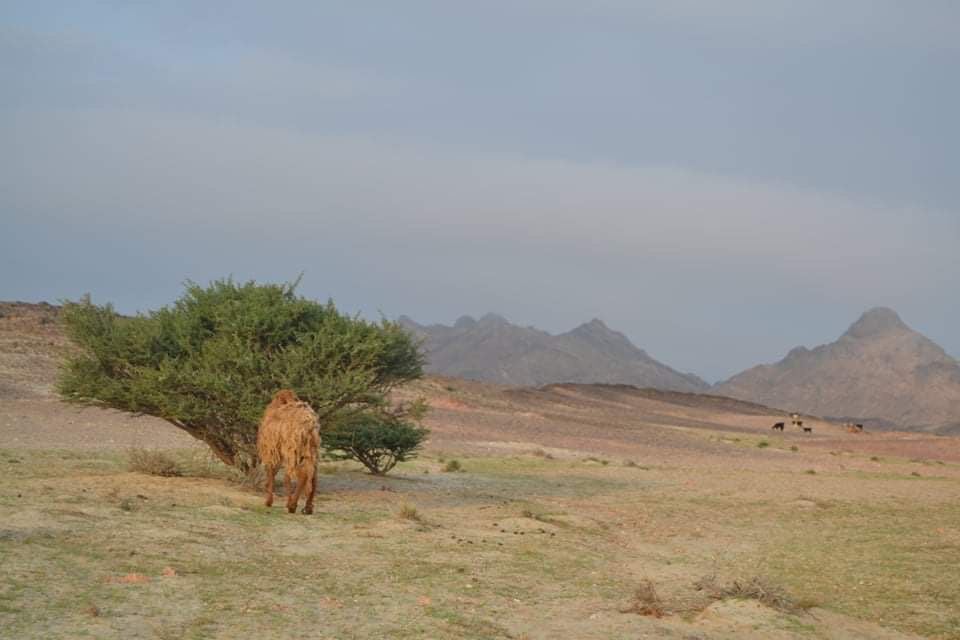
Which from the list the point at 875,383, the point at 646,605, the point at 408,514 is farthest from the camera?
the point at 875,383

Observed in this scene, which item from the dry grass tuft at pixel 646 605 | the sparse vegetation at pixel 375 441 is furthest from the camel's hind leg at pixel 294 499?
the dry grass tuft at pixel 646 605

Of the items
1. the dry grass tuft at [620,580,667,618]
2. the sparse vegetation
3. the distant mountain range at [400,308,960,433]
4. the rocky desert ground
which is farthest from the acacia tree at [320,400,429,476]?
the distant mountain range at [400,308,960,433]

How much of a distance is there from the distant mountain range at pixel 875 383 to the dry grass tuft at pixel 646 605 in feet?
495

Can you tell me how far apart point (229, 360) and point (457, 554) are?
665cm

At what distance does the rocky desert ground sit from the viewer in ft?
35.6

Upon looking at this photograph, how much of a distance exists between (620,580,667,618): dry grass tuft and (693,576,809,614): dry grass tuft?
3.20 feet

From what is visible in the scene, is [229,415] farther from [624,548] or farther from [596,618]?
[596,618]

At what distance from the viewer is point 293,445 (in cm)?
1714

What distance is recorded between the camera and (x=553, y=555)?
15594mm

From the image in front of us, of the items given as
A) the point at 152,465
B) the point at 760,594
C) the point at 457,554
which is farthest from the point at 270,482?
the point at 760,594

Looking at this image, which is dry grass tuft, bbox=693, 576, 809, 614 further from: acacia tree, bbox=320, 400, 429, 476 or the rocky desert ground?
acacia tree, bbox=320, 400, 429, 476

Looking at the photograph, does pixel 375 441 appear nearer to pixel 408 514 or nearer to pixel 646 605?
pixel 408 514

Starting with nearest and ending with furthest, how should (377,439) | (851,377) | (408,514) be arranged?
(408,514) → (377,439) → (851,377)

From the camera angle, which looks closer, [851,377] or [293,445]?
[293,445]
